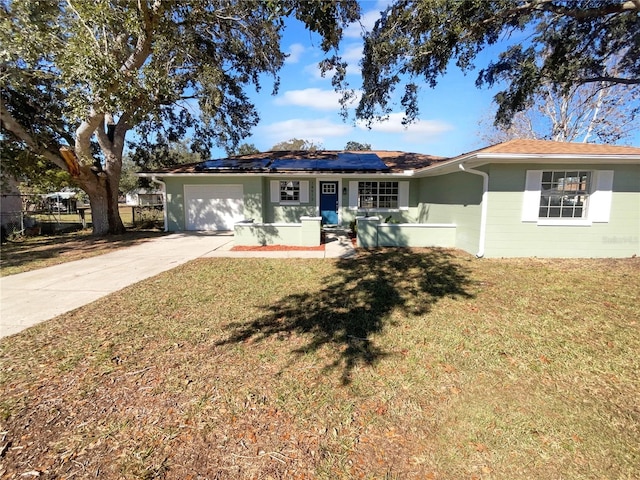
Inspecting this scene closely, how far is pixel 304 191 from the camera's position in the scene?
13859mm

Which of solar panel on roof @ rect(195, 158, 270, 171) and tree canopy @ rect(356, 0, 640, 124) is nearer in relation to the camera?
tree canopy @ rect(356, 0, 640, 124)

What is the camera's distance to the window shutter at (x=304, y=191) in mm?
13789

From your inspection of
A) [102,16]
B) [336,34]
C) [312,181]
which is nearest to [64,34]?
[102,16]

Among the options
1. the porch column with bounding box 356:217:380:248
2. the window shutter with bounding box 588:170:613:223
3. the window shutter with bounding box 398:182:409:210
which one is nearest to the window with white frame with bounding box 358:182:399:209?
the window shutter with bounding box 398:182:409:210

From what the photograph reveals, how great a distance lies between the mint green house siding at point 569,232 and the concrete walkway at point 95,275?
13.6 feet

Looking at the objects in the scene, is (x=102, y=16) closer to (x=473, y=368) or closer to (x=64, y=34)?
(x=64, y=34)

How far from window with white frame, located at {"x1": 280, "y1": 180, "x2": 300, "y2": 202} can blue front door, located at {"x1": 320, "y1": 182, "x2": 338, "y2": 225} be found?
3.65 ft

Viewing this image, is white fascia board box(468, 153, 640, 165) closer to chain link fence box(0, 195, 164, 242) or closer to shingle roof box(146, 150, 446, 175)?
shingle roof box(146, 150, 446, 175)

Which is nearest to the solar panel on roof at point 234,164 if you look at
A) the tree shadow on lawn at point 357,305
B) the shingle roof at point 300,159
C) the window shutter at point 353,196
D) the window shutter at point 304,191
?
the shingle roof at point 300,159

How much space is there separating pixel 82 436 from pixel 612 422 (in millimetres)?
4053

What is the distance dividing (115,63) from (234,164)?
6.80 metres

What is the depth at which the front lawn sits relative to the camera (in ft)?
6.75

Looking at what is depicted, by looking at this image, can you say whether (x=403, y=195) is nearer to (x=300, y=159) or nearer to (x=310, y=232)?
(x=300, y=159)

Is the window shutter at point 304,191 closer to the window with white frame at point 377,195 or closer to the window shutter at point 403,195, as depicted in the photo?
the window with white frame at point 377,195
